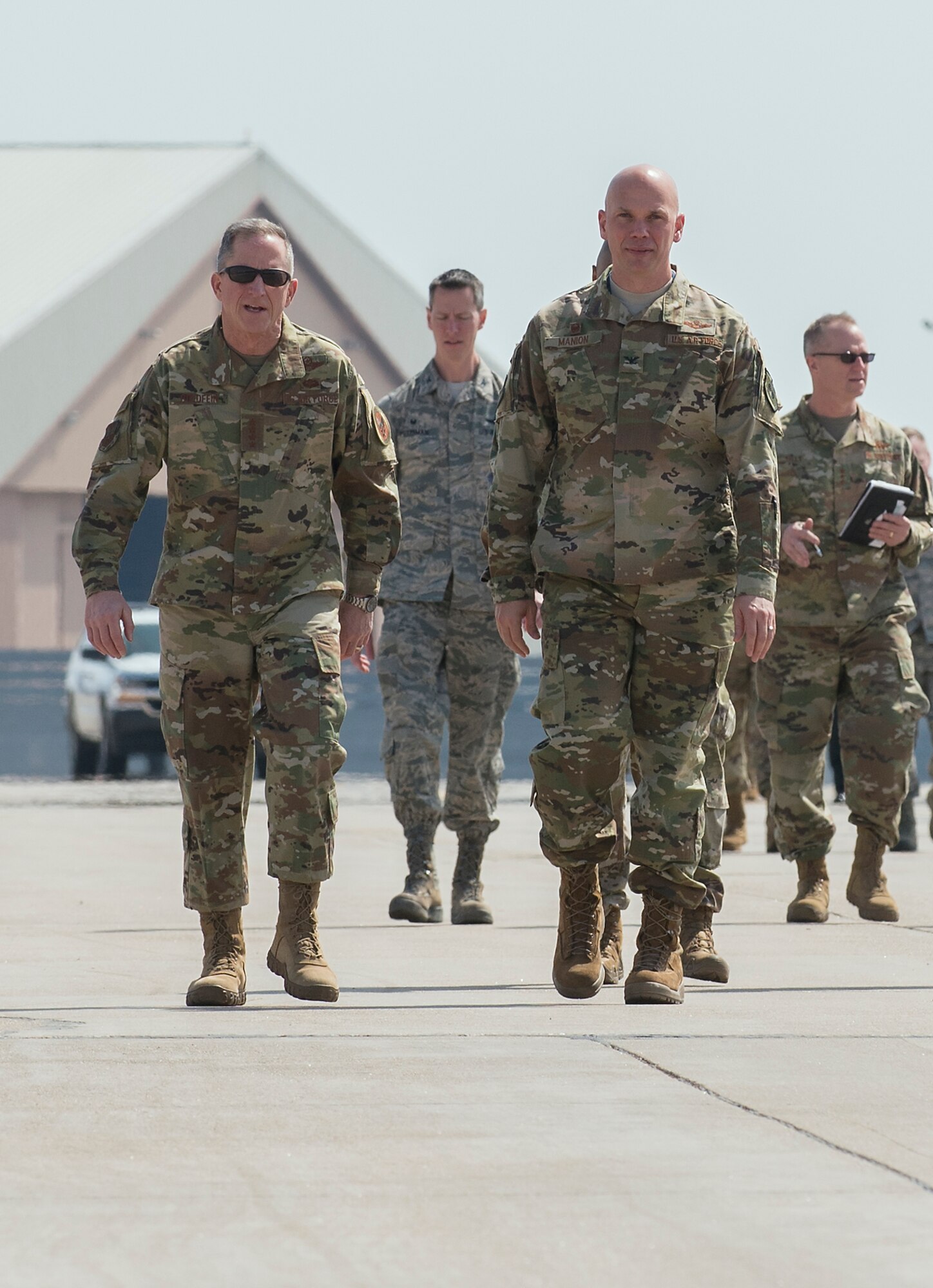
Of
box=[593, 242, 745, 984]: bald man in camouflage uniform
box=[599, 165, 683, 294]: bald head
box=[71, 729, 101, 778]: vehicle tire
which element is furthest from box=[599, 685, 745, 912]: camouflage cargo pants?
box=[71, 729, 101, 778]: vehicle tire

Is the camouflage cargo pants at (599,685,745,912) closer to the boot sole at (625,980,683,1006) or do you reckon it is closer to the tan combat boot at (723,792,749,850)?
the boot sole at (625,980,683,1006)

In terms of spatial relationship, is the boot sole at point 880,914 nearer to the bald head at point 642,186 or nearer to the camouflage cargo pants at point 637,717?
the camouflage cargo pants at point 637,717

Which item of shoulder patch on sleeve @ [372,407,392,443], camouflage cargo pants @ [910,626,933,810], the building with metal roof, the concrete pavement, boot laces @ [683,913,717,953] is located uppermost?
the building with metal roof

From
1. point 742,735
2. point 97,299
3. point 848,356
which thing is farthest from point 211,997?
point 97,299

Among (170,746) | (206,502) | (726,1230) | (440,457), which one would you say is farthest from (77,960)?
(726,1230)

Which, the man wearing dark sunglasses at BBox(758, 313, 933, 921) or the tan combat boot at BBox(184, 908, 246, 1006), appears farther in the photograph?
the man wearing dark sunglasses at BBox(758, 313, 933, 921)

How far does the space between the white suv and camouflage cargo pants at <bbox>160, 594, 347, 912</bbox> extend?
43.8ft

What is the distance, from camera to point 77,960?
655 centimetres

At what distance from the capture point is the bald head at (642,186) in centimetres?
554

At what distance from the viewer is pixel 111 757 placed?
19578mm

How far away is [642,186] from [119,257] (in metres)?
27.5

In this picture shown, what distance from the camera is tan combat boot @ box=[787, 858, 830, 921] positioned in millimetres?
7633

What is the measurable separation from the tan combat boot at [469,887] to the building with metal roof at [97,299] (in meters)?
23.9

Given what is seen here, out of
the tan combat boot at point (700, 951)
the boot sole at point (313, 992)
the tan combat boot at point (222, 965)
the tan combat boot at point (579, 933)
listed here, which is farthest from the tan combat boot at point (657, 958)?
the tan combat boot at point (222, 965)
